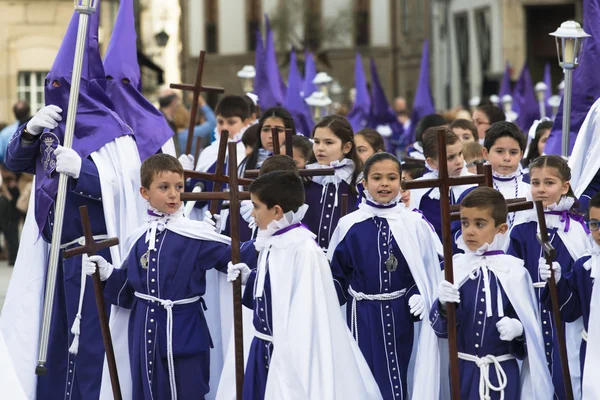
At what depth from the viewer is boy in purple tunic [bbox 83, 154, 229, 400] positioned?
7133 mm

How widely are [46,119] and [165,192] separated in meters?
0.93

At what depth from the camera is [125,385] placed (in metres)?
7.45

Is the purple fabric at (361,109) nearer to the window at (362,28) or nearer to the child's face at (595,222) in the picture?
the child's face at (595,222)

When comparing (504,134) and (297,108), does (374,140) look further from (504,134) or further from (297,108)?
(297,108)

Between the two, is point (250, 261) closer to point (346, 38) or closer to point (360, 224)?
point (360, 224)

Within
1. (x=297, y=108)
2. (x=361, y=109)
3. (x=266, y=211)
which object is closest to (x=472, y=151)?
(x=266, y=211)

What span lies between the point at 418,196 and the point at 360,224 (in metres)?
1.63

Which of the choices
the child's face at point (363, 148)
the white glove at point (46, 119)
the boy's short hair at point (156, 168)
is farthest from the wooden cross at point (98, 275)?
the child's face at point (363, 148)

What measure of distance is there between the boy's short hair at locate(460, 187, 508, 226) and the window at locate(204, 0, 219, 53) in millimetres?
46976

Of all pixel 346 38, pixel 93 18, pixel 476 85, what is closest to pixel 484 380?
pixel 93 18

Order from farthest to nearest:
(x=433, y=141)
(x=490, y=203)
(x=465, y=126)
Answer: (x=465, y=126) < (x=433, y=141) < (x=490, y=203)

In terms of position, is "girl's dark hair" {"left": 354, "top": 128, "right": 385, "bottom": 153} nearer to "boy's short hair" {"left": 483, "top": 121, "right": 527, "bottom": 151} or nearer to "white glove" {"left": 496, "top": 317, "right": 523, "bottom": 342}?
"boy's short hair" {"left": 483, "top": 121, "right": 527, "bottom": 151}

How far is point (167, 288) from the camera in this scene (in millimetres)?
7141

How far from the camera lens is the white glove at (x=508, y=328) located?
651 cm
